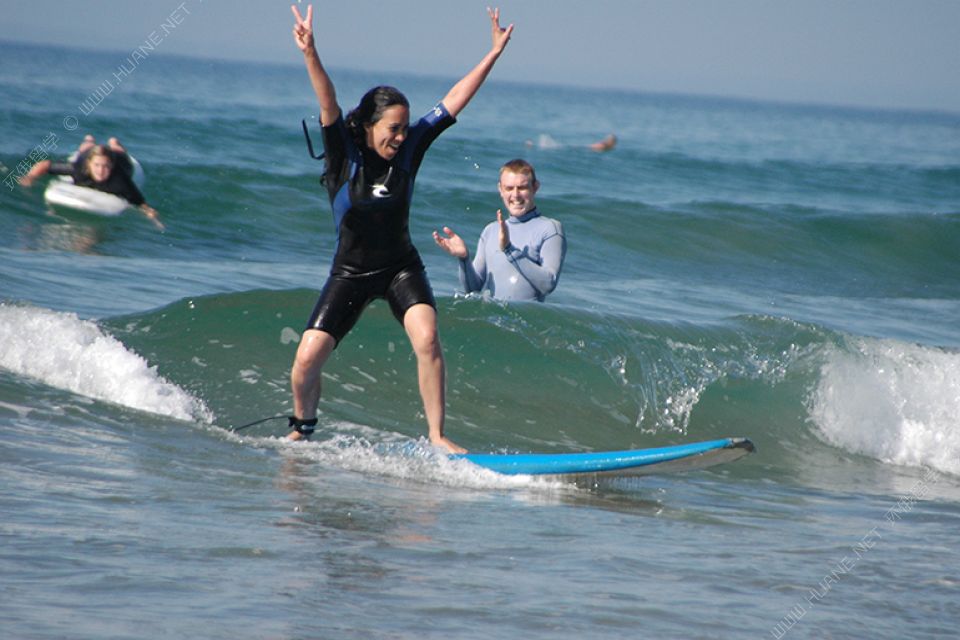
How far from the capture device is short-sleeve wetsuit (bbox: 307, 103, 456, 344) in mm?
5629

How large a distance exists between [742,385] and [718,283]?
7.24 m

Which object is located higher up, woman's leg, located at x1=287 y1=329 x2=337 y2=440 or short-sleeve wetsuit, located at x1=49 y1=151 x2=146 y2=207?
short-sleeve wetsuit, located at x1=49 y1=151 x2=146 y2=207

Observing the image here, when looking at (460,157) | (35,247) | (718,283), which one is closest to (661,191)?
(460,157)

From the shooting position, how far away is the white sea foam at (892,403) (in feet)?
26.7

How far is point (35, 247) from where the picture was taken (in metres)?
13.0

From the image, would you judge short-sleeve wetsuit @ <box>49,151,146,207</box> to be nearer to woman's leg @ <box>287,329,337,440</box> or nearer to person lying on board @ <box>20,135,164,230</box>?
person lying on board @ <box>20,135,164,230</box>

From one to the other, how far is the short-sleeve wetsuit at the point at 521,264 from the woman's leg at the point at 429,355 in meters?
1.46

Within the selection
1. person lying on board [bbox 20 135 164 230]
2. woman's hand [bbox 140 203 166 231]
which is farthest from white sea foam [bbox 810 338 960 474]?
person lying on board [bbox 20 135 164 230]

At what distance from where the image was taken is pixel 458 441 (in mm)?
7574


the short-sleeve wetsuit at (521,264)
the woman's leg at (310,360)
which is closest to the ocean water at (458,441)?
the woman's leg at (310,360)

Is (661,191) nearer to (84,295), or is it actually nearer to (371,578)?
(84,295)

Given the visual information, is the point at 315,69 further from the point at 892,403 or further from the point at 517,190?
the point at 892,403

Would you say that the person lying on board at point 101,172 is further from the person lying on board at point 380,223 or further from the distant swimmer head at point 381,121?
the distant swimmer head at point 381,121

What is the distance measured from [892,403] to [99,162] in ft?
37.5
